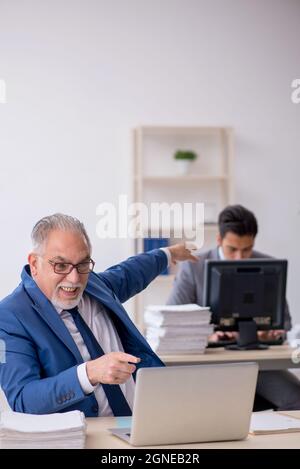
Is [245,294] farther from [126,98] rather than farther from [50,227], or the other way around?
[126,98]

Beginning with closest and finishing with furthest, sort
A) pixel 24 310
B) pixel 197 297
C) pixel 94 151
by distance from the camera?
pixel 24 310 < pixel 197 297 < pixel 94 151

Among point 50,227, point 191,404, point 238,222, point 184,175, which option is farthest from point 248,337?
point 184,175

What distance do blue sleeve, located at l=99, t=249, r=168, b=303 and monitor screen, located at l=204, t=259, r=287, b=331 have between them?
18.8 inches

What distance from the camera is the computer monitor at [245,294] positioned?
131 inches

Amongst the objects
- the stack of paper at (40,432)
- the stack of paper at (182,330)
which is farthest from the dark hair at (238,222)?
the stack of paper at (40,432)

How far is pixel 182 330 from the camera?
126 inches

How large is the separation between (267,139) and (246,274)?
2297mm

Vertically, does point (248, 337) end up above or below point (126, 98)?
below

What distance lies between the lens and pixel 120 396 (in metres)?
2.20

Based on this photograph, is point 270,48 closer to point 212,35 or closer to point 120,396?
point 212,35

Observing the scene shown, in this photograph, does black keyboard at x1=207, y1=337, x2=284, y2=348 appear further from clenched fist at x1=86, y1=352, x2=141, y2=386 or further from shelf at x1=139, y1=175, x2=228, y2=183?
shelf at x1=139, y1=175, x2=228, y2=183

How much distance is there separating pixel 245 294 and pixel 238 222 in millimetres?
418

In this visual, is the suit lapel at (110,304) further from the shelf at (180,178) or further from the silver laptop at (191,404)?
the shelf at (180,178)
